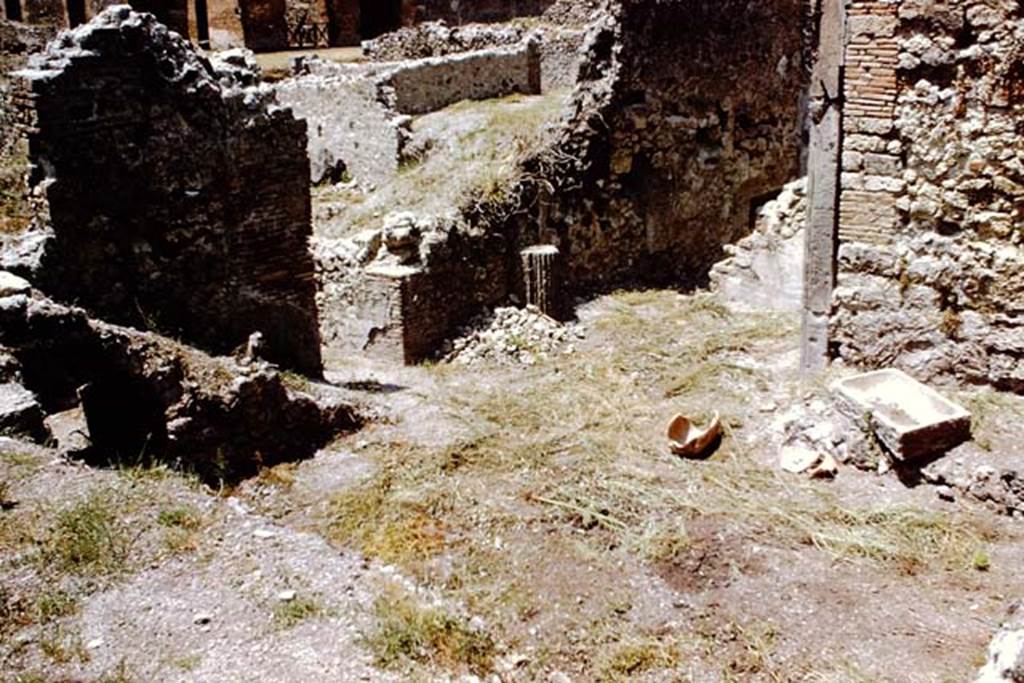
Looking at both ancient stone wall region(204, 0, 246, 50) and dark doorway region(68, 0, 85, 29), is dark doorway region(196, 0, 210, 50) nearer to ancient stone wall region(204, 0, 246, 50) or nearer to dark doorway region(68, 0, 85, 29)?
ancient stone wall region(204, 0, 246, 50)

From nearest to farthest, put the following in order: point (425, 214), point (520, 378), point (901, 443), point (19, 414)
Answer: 1. point (19, 414)
2. point (901, 443)
3. point (520, 378)
4. point (425, 214)

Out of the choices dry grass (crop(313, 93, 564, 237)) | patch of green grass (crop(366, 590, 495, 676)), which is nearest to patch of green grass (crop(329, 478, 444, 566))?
patch of green grass (crop(366, 590, 495, 676))

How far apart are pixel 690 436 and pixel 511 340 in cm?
Result: 340

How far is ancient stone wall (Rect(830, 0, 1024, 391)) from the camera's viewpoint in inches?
304

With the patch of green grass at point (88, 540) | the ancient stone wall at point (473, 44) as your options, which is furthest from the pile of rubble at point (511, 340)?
the ancient stone wall at point (473, 44)

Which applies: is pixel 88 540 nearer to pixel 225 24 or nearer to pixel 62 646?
pixel 62 646

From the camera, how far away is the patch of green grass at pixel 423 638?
490 centimetres

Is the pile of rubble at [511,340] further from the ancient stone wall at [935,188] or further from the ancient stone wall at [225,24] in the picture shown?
the ancient stone wall at [225,24]

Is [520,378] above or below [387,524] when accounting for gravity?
below

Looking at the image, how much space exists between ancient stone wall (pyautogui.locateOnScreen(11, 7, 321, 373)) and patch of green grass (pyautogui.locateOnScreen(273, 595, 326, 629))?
400cm

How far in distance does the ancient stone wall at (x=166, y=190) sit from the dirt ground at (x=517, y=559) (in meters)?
1.35

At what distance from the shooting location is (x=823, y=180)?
858 centimetres

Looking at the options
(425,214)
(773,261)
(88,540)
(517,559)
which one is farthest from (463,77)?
(88,540)

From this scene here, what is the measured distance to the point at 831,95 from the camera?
8.37m
